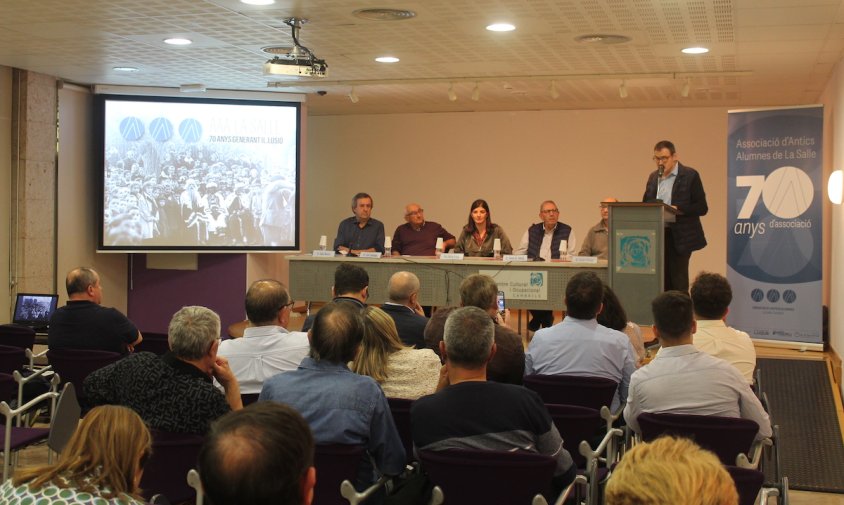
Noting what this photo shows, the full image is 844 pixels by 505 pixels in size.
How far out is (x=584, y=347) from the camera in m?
4.37

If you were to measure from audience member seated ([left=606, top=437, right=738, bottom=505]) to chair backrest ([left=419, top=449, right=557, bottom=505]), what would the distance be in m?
1.15

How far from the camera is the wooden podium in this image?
24.0 feet

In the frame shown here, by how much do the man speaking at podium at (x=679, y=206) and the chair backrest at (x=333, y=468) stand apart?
5213mm

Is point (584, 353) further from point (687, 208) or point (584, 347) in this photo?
point (687, 208)

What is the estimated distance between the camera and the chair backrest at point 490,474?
2.68m

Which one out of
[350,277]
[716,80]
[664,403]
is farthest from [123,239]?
[664,403]

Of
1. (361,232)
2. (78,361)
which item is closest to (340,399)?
(78,361)

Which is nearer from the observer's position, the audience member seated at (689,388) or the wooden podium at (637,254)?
the audience member seated at (689,388)

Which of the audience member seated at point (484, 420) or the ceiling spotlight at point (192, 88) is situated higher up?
the ceiling spotlight at point (192, 88)

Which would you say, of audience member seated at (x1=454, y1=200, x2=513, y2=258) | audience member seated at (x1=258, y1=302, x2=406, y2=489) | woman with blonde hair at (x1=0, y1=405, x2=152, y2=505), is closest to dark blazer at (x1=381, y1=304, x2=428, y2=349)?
audience member seated at (x1=258, y1=302, x2=406, y2=489)

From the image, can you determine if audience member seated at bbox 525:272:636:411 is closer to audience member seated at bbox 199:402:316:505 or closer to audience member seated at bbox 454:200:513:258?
audience member seated at bbox 199:402:316:505

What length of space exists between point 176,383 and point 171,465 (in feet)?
0.94

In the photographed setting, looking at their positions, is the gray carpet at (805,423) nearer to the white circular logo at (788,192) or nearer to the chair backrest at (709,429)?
the white circular logo at (788,192)

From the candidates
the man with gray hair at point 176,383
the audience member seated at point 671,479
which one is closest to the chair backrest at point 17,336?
the man with gray hair at point 176,383
